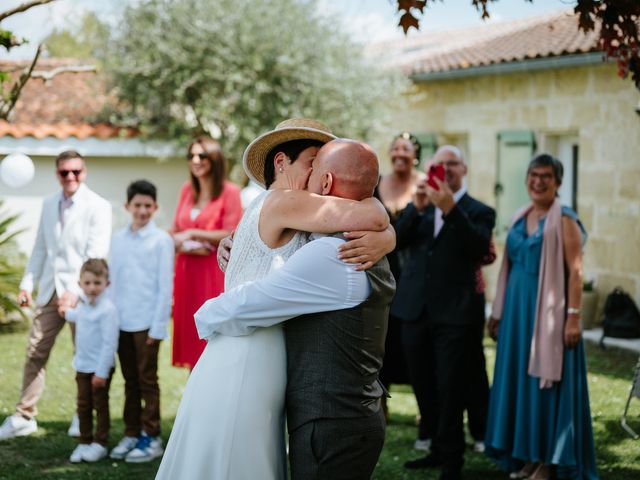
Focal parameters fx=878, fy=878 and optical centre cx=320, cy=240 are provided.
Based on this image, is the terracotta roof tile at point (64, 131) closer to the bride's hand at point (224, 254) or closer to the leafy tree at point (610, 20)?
the leafy tree at point (610, 20)

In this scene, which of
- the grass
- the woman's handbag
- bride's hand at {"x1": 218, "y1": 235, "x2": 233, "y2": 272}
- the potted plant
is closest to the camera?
bride's hand at {"x1": 218, "y1": 235, "x2": 233, "y2": 272}

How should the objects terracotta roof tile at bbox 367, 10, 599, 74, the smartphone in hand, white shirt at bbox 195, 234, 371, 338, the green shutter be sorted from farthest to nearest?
the green shutter → terracotta roof tile at bbox 367, 10, 599, 74 → the smartphone in hand → white shirt at bbox 195, 234, 371, 338

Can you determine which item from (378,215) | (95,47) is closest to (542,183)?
(378,215)

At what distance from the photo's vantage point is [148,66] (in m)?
15.2

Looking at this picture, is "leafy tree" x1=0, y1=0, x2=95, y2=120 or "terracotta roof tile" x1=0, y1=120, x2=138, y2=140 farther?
"terracotta roof tile" x1=0, y1=120, x2=138, y2=140

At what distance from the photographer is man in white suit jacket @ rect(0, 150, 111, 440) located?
659 cm

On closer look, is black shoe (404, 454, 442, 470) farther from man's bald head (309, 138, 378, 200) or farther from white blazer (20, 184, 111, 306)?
man's bald head (309, 138, 378, 200)

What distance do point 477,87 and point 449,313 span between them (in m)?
9.85

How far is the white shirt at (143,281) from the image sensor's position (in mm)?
6102

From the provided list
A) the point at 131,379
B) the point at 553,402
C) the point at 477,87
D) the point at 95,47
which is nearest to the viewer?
the point at 553,402

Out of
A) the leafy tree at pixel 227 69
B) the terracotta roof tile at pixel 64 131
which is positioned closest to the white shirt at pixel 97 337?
the leafy tree at pixel 227 69

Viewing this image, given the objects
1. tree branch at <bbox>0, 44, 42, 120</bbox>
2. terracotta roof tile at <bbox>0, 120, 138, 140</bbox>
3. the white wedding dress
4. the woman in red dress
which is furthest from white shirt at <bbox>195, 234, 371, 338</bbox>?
terracotta roof tile at <bbox>0, 120, 138, 140</bbox>

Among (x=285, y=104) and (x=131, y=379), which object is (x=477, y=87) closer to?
(x=285, y=104)

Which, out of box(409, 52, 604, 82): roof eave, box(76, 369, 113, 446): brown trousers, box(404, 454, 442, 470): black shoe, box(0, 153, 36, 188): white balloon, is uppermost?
box(409, 52, 604, 82): roof eave
